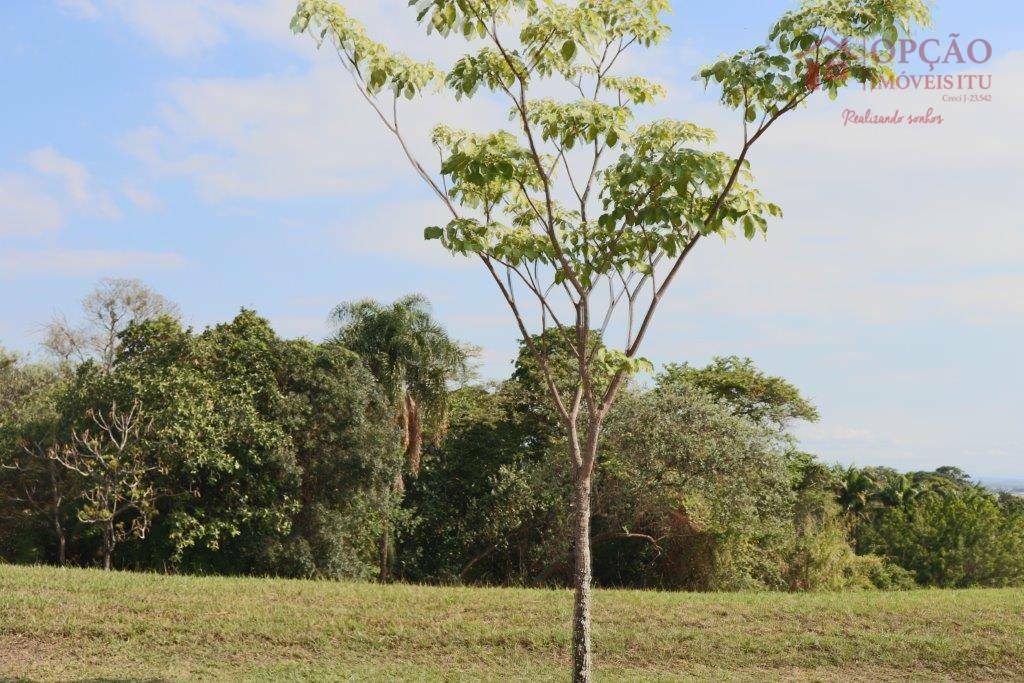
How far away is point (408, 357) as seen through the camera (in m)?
24.9

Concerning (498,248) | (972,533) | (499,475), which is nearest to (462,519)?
(499,475)

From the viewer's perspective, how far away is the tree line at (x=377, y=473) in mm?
19031

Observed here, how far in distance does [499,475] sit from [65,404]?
9.64 m

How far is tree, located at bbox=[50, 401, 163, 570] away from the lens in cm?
1817

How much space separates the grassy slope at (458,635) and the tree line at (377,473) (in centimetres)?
618

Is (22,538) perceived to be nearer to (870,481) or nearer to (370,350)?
(370,350)

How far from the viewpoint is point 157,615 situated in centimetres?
1142

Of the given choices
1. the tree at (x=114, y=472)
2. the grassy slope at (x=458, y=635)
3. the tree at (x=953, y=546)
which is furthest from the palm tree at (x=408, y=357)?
the tree at (x=953, y=546)

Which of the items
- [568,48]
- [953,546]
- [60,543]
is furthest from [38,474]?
[953,546]

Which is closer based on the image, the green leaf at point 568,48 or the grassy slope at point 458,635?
the green leaf at point 568,48

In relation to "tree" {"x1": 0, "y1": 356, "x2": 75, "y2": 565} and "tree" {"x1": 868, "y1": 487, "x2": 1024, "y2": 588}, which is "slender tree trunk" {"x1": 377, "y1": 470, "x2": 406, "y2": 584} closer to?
"tree" {"x1": 0, "y1": 356, "x2": 75, "y2": 565}

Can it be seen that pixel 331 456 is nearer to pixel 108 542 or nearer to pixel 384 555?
pixel 384 555

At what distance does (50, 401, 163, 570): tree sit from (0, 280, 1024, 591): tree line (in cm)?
6

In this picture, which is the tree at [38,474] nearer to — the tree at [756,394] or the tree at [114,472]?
the tree at [114,472]
